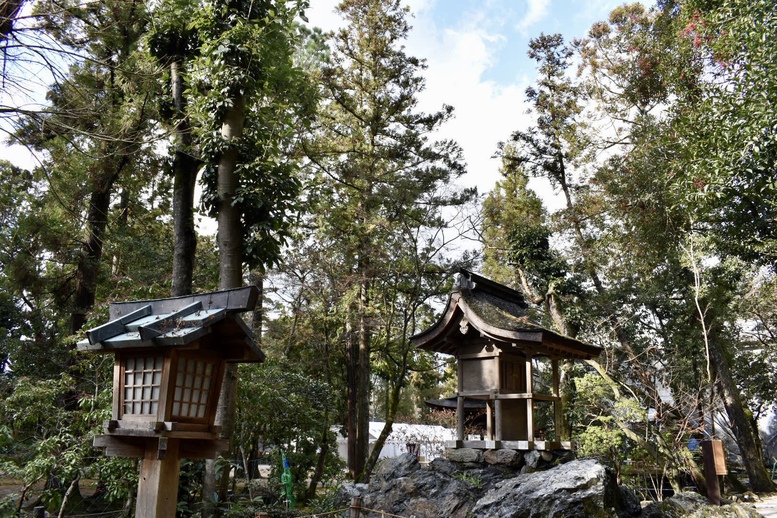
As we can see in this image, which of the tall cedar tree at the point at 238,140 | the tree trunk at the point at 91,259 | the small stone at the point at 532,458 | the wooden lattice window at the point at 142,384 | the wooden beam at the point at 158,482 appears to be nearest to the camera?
the wooden beam at the point at 158,482

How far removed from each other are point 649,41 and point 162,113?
13395 millimetres

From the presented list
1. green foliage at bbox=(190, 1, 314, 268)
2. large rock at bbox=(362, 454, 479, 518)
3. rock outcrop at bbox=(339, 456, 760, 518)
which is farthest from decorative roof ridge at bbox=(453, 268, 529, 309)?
green foliage at bbox=(190, 1, 314, 268)

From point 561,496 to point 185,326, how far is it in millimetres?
4991

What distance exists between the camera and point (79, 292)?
12000 millimetres

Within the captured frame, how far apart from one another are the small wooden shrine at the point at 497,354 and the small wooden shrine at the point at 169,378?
17.7 ft

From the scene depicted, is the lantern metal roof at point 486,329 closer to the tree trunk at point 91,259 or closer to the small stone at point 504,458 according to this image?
the small stone at point 504,458

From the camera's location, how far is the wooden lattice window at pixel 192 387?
15.4 feet

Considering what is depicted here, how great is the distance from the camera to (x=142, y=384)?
474 centimetres

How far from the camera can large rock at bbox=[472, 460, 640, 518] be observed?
648cm

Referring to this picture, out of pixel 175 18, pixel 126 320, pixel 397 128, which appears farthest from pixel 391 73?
pixel 126 320

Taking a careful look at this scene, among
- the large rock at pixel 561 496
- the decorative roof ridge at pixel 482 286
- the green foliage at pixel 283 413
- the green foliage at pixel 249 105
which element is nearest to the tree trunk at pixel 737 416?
the decorative roof ridge at pixel 482 286

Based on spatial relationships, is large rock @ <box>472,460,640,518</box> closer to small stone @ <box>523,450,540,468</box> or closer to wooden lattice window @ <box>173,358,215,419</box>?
small stone @ <box>523,450,540,468</box>

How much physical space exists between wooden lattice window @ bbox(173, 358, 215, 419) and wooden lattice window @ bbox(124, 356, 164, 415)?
0.54ft

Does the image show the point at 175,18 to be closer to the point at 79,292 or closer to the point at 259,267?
the point at 259,267
